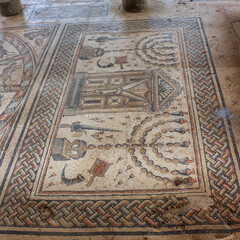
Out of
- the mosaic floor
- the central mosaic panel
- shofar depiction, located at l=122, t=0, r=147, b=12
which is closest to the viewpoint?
the mosaic floor

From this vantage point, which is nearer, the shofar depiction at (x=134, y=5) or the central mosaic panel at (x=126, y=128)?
the central mosaic panel at (x=126, y=128)

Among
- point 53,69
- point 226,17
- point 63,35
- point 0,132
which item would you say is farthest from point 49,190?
point 226,17

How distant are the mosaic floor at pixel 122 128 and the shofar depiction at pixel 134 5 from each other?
0.67ft

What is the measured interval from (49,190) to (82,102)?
3.13 ft

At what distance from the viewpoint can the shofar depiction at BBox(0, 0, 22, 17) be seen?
4137 millimetres

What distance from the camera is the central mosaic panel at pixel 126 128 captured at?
79.0 inches

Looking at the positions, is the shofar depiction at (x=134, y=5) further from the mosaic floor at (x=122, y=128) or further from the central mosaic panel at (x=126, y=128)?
the central mosaic panel at (x=126, y=128)

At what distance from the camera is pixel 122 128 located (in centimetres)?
238

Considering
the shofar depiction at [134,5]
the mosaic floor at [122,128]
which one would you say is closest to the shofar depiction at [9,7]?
the mosaic floor at [122,128]

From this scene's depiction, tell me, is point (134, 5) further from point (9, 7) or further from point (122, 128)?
point (122, 128)

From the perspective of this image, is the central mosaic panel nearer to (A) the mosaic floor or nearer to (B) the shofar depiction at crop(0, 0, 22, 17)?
(A) the mosaic floor

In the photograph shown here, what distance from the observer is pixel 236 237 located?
5.48 ft

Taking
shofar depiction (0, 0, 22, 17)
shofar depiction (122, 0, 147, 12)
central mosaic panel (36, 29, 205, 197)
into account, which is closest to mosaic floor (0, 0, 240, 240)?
central mosaic panel (36, 29, 205, 197)

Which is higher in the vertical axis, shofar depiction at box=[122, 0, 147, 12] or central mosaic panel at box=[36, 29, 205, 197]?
shofar depiction at box=[122, 0, 147, 12]
